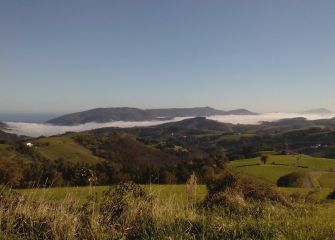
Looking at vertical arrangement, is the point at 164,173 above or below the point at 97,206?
below

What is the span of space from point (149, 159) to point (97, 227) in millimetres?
163379

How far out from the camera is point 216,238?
7.09 metres

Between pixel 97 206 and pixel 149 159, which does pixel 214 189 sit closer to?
pixel 97 206

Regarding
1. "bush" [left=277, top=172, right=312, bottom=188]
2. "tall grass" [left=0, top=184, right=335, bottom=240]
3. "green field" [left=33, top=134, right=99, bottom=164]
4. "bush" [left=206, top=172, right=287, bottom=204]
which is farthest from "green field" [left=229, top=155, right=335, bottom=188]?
"green field" [left=33, top=134, right=99, bottom=164]

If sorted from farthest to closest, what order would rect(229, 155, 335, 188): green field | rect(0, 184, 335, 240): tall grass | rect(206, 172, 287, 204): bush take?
rect(229, 155, 335, 188): green field, rect(206, 172, 287, 204): bush, rect(0, 184, 335, 240): tall grass

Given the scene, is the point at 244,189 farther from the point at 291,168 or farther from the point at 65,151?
the point at 65,151

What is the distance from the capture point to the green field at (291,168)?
82619 millimetres

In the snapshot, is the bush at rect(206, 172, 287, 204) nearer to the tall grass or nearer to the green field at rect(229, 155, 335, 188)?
the tall grass

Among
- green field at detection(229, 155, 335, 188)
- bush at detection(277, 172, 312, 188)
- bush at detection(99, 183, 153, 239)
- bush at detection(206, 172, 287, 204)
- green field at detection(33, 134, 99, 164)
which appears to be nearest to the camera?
bush at detection(99, 183, 153, 239)

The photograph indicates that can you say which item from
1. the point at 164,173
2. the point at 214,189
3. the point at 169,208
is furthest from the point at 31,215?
the point at 164,173

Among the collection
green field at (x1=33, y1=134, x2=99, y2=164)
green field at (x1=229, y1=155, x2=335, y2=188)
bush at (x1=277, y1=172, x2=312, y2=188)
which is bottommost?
green field at (x1=33, y1=134, x2=99, y2=164)

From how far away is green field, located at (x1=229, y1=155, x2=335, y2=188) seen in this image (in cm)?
8262

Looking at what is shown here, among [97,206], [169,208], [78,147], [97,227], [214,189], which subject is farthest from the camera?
[78,147]

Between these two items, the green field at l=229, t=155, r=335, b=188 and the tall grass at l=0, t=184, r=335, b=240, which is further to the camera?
the green field at l=229, t=155, r=335, b=188
